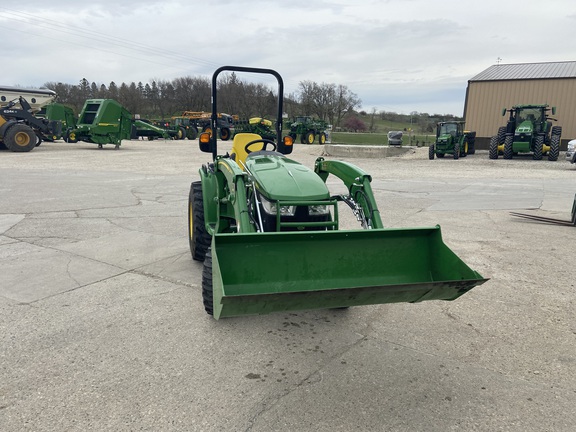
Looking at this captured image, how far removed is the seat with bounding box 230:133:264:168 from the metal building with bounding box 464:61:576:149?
83.8 feet

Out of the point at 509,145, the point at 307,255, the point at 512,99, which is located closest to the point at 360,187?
the point at 307,255

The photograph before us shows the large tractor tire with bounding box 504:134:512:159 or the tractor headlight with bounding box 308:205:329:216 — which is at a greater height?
the large tractor tire with bounding box 504:134:512:159

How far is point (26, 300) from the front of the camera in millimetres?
3873

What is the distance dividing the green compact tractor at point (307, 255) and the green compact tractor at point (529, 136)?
18.7 m

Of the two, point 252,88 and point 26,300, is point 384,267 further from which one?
point 252,88

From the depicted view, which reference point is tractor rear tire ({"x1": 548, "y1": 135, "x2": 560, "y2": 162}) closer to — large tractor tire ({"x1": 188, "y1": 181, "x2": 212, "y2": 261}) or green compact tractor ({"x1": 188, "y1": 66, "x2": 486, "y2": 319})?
green compact tractor ({"x1": 188, "y1": 66, "x2": 486, "y2": 319})

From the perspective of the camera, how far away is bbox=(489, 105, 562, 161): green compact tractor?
1964 centimetres

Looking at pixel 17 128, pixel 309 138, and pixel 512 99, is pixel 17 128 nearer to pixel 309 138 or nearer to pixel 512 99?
pixel 309 138

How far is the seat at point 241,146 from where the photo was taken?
4.94m

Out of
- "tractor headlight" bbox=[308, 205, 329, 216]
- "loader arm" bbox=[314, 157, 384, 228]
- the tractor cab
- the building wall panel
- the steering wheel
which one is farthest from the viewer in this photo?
the building wall panel

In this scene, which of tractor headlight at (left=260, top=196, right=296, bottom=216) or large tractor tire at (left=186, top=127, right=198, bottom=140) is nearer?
tractor headlight at (left=260, top=196, right=296, bottom=216)

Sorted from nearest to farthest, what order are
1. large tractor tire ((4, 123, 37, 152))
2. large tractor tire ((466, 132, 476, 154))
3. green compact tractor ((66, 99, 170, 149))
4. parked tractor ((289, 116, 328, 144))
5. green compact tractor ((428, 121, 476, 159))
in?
large tractor tire ((4, 123, 37, 152)) < green compact tractor ((428, 121, 476, 159)) < green compact tractor ((66, 99, 170, 149)) < large tractor tire ((466, 132, 476, 154)) < parked tractor ((289, 116, 328, 144))

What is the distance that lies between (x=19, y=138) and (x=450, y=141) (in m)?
19.8

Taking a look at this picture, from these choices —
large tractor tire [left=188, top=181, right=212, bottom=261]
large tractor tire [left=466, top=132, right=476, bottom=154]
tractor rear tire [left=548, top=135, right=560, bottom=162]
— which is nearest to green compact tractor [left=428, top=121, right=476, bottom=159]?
large tractor tire [left=466, top=132, right=476, bottom=154]
